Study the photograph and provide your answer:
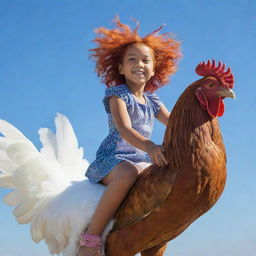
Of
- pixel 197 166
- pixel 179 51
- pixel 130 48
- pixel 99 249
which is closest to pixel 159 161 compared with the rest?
pixel 197 166

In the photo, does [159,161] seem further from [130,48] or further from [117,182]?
[130,48]

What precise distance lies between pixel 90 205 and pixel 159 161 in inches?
25.4

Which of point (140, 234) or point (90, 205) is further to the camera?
point (90, 205)

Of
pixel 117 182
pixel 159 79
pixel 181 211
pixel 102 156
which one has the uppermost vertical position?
pixel 159 79

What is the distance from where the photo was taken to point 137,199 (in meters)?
2.79

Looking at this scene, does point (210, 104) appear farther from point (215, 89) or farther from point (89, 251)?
point (89, 251)

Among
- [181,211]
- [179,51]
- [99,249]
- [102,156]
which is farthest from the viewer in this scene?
[179,51]

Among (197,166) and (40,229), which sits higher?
(197,166)

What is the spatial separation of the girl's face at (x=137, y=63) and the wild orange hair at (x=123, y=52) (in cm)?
7

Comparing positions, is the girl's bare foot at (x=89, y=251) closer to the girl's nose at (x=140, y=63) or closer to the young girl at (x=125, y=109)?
the young girl at (x=125, y=109)

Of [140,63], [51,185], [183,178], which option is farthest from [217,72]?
[51,185]

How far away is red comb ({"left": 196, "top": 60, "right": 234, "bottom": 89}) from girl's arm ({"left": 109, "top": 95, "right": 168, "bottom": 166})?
62 centimetres

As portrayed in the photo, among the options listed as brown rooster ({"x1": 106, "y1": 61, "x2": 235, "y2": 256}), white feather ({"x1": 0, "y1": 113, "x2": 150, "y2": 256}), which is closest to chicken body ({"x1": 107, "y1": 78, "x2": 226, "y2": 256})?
brown rooster ({"x1": 106, "y1": 61, "x2": 235, "y2": 256})

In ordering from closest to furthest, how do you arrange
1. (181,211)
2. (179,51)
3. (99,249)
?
1. (181,211)
2. (99,249)
3. (179,51)
